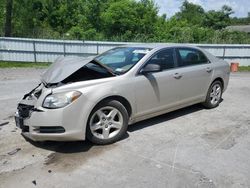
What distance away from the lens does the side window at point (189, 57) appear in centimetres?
583

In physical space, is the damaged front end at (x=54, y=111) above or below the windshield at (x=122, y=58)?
below

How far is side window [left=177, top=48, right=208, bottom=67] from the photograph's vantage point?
5.83 meters

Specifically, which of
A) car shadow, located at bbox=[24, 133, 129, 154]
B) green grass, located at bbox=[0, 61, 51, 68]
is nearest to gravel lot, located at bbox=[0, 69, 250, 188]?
car shadow, located at bbox=[24, 133, 129, 154]

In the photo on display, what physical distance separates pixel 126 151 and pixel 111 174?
720 millimetres

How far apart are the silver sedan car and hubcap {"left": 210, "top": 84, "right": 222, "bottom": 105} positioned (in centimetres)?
54

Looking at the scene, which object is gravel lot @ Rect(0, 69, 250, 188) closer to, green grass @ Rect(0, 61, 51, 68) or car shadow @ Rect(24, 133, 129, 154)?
car shadow @ Rect(24, 133, 129, 154)

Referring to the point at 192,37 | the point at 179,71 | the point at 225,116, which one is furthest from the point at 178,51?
the point at 192,37

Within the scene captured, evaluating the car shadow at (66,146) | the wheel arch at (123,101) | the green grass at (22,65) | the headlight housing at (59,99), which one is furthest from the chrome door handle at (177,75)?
the green grass at (22,65)

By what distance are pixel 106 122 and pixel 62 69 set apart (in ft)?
3.58

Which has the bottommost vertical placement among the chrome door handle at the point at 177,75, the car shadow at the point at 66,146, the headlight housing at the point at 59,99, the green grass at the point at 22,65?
the car shadow at the point at 66,146

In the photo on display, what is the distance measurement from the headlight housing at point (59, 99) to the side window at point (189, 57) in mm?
2521

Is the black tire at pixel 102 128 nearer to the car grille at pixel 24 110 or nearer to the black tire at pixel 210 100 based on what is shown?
the car grille at pixel 24 110

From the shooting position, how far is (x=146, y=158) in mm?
4133

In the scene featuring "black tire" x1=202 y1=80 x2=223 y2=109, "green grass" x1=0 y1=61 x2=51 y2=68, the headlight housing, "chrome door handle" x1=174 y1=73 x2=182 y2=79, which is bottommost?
"green grass" x1=0 y1=61 x2=51 y2=68
